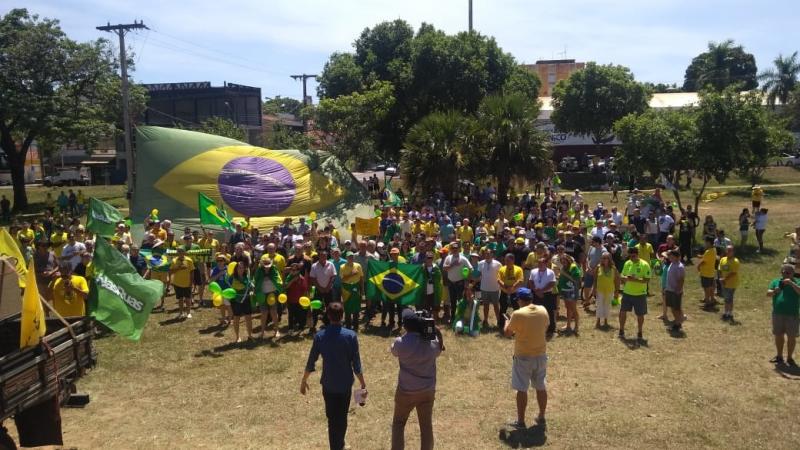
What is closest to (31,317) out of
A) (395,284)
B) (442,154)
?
(395,284)

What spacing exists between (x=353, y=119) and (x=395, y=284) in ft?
54.2

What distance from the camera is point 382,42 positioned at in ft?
105

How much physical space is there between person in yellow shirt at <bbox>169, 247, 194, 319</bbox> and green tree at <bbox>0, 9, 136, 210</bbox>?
71.2 feet

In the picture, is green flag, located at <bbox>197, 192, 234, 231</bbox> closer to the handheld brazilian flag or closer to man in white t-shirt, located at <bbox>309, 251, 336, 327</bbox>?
man in white t-shirt, located at <bbox>309, 251, 336, 327</bbox>

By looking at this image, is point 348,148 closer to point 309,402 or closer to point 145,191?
point 145,191

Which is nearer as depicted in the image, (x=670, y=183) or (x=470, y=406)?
(x=470, y=406)

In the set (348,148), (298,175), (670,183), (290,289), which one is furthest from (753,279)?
(348,148)

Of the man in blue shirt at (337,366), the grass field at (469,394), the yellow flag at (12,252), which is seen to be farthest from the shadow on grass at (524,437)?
the yellow flag at (12,252)

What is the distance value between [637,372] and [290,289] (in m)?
5.79

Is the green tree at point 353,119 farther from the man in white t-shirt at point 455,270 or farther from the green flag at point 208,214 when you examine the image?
the man in white t-shirt at point 455,270

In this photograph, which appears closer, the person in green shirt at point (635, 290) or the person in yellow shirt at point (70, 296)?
the person in yellow shirt at point (70, 296)

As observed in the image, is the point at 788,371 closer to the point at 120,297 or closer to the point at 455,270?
the point at 455,270

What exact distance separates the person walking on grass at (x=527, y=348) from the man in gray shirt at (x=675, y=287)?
4823 mm

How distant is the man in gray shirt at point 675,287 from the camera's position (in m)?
10.7
